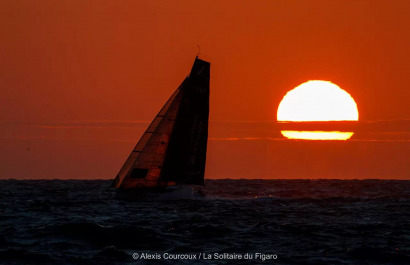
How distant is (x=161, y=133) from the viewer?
44.2 meters

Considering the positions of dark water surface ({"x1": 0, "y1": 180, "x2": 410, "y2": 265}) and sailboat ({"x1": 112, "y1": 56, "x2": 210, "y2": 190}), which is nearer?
dark water surface ({"x1": 0, "y1": 180, "x2": 410, "y2": 265})

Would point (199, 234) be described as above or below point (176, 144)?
below

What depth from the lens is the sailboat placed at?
4341 cm

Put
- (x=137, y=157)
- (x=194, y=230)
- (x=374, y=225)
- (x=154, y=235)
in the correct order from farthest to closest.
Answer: (x=137, y=157) → (x=374, y=225) → (x=194, y=230) → (x=154, y=235)

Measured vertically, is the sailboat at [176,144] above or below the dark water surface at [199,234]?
above

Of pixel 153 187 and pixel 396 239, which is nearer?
pixel 396 239

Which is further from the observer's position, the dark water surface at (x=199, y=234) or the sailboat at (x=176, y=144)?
the sailboat at (x=176, y=144)

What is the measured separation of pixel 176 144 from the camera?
45.0 meters

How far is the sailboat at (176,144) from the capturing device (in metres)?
43.4

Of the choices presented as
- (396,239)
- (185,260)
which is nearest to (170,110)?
(396,239)

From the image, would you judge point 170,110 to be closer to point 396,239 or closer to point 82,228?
point 82,228

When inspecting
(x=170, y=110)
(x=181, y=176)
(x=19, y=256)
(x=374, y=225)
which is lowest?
(x=19, y=256)

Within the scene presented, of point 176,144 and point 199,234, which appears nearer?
point 199,234

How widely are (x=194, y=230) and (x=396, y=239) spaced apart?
828cm
